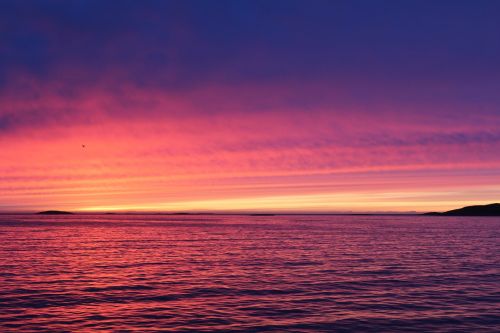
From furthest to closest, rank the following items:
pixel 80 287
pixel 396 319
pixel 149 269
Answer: pixel 149 269 < pixel 80 287 < pixel 396 319

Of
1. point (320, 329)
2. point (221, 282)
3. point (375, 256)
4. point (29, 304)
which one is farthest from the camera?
point (375, 256)

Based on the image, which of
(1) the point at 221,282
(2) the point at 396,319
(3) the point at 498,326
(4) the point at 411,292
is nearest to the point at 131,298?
(1) the point at 221,282

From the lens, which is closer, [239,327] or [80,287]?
[239,327]

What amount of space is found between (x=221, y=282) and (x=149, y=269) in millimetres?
11248

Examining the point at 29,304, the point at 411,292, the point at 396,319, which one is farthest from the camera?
the point at 411,292

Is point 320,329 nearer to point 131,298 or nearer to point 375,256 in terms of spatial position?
point 131,298

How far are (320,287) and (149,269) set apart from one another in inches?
748

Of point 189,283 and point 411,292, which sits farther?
point 189,283

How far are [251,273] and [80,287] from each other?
50.4 feet

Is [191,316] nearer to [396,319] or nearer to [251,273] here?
[396,319]

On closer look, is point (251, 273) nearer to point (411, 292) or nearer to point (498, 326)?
point (411, 292)

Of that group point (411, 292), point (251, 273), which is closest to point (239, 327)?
point (411, 292)

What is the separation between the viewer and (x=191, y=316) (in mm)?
26766

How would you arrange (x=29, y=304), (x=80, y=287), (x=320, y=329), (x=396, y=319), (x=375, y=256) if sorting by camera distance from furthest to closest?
(x=375, y=256) → (x=80, y=287) → (x=29, y=304) → (x=396, y=319) → (x=320, y=329)
